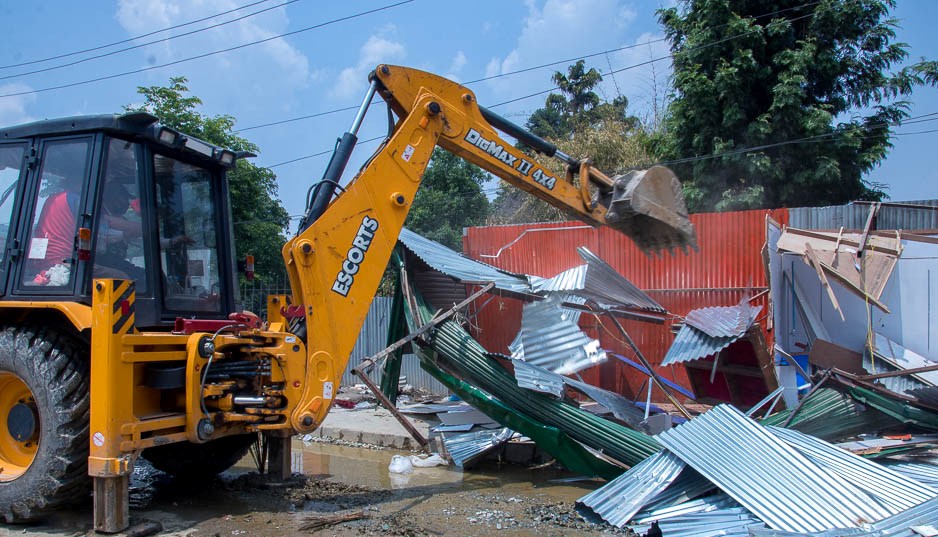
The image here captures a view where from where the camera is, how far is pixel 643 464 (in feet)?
18.5

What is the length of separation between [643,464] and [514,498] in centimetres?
125

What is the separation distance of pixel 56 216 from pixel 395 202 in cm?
262

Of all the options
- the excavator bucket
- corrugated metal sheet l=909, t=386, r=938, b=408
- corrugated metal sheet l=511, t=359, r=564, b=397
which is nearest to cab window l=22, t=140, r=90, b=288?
corrugated metal sheet l=511, t=359, r=564, b=397

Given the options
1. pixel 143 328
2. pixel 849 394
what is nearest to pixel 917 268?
pixel 849 394

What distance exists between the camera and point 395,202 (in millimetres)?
5852

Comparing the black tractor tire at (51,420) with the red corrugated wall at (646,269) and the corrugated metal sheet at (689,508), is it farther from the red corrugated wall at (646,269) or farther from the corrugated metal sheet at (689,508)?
the red corrugated wall at (646,269)

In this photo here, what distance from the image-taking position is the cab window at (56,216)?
5121mm

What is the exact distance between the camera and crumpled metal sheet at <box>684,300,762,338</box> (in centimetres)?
712

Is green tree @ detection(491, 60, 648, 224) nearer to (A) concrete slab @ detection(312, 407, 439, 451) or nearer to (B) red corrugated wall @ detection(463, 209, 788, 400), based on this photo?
(B) red corrugated wall @ detection(463, 209, 788, 400)

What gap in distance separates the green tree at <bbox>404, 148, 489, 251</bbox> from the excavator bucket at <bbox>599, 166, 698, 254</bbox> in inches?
588

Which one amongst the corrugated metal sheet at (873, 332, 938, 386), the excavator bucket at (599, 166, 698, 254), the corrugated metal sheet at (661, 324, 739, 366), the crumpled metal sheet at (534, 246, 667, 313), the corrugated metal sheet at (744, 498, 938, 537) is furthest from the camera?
the crumpled metal sheet at (534, 246, 667, 313)

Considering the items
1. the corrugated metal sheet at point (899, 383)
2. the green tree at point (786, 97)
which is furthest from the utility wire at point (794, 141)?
the corrugated metal sheet at point (899, 383)

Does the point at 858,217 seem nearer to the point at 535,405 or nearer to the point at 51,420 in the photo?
the point at 535,405

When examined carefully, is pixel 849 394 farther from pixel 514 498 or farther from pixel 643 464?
pixel 514 498
